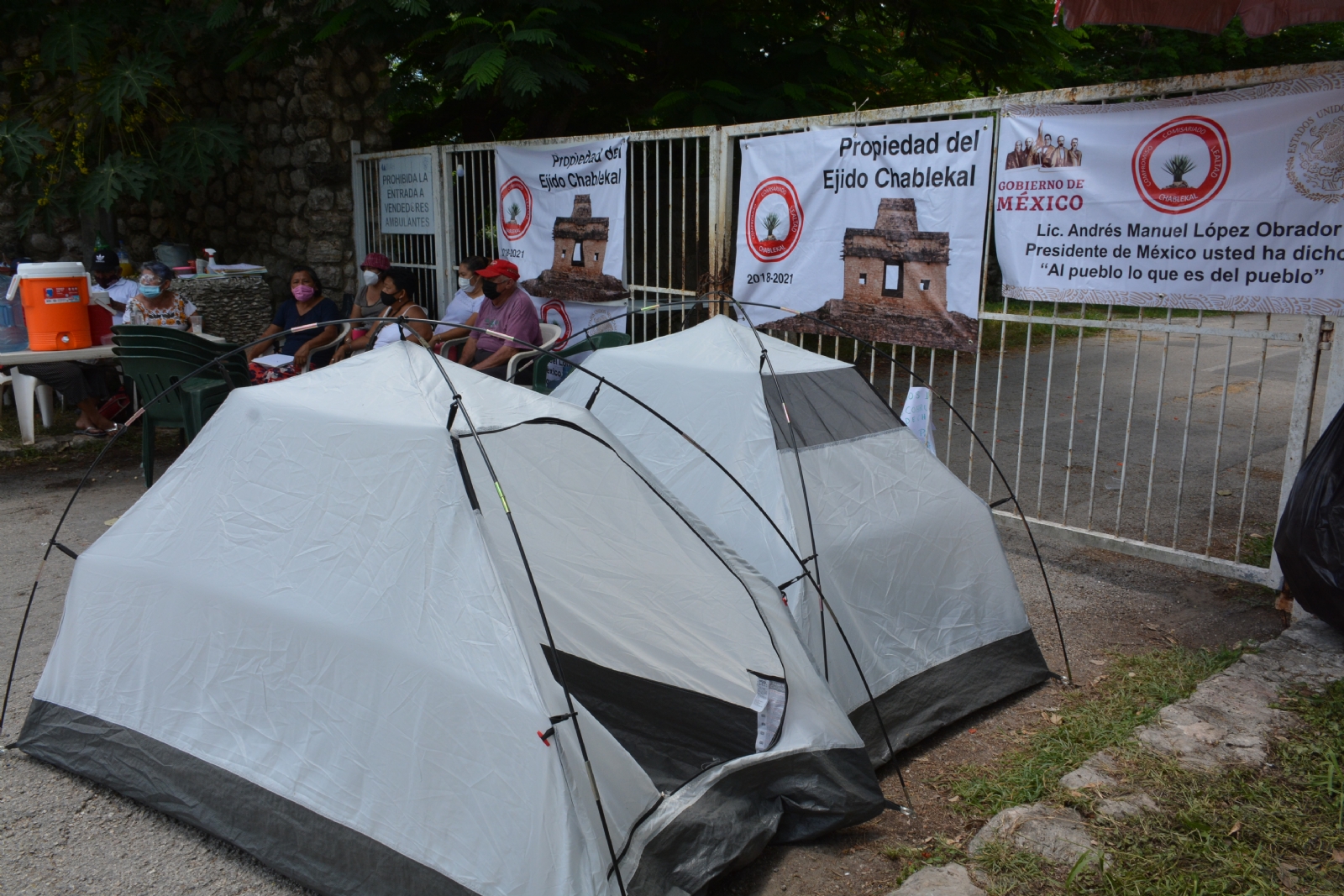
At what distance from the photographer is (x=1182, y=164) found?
419 centimetres

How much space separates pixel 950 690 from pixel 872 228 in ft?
8.84

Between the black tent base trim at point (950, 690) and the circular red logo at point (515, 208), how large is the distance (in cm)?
510

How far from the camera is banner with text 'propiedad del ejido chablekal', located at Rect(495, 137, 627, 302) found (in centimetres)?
684

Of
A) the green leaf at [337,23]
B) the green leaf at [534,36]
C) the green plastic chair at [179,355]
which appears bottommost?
the green plastic chair at [179,355]

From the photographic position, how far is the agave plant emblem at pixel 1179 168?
13.7 ft

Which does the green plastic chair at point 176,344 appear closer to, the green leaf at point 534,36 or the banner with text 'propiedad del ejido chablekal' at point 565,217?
the banner with text 'propiedad del ejido chablekal' at point 565,217

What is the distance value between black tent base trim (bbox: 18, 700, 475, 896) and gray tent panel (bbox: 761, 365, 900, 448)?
192cm

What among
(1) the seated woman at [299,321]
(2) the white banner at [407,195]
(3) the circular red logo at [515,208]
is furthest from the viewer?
(2) the white banner at [407,195]

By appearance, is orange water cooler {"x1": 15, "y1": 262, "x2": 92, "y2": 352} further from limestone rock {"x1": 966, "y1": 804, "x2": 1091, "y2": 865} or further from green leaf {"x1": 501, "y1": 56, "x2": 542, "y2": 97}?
limestone rock {"x1": 966, "y1": 804, "x2": 1091, "y2": 865}

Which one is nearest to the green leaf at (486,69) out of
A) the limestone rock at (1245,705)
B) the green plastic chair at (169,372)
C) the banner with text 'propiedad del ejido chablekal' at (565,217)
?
the banner with text 'propiedad del ejido chablekal' at (565,217)

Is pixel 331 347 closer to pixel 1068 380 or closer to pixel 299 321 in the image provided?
pixel 299 321

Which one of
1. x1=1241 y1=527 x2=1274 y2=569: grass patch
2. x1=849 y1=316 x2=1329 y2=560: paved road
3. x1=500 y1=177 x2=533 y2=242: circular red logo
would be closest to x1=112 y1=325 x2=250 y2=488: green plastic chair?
x1=500 y1=177 x2=533 y2=242: circular red logo

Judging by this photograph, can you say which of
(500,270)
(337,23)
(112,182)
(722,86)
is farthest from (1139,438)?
(112,182)

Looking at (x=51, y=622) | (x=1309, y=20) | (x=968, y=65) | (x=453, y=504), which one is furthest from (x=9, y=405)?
(x=1309, y=20)
